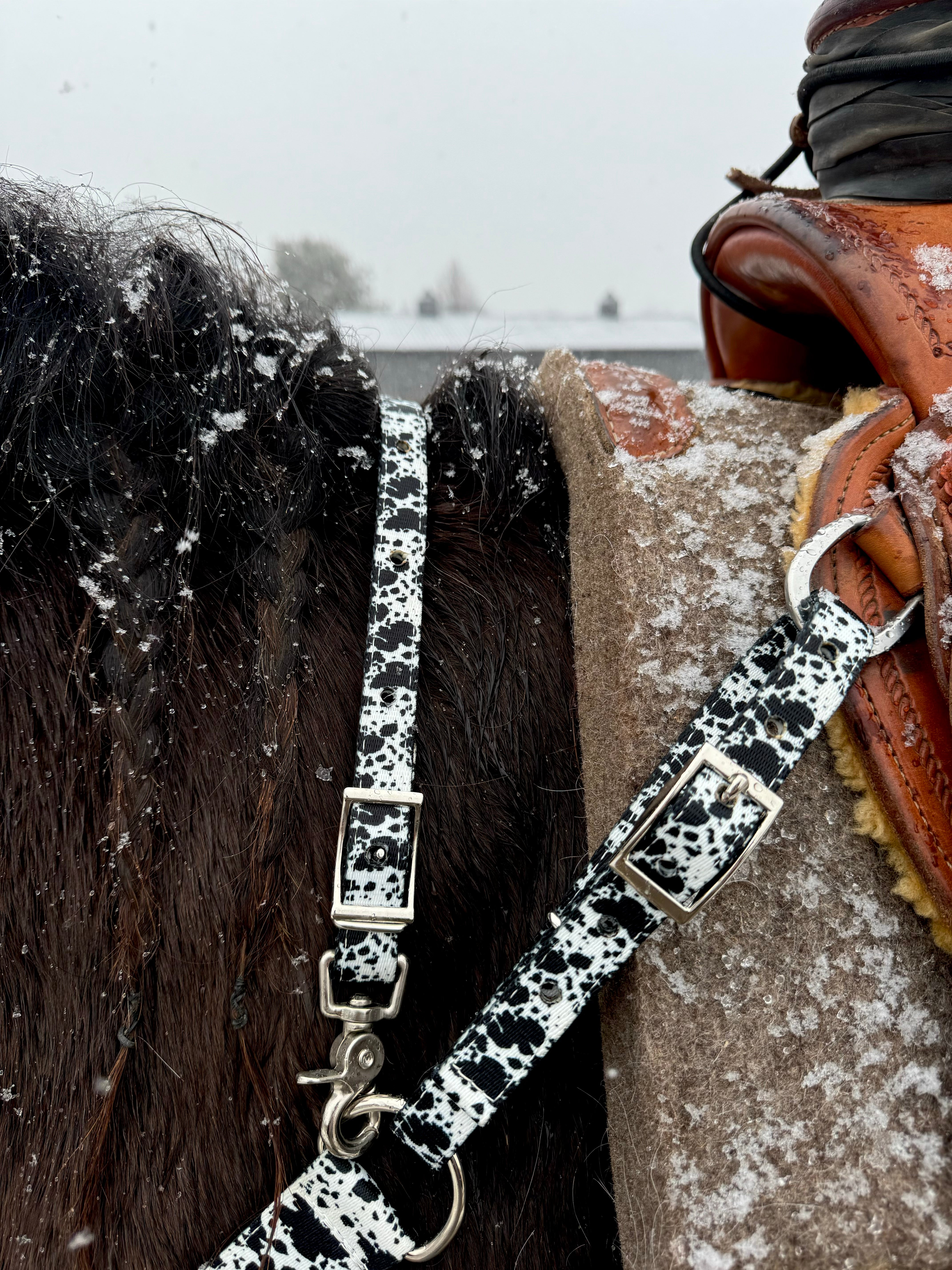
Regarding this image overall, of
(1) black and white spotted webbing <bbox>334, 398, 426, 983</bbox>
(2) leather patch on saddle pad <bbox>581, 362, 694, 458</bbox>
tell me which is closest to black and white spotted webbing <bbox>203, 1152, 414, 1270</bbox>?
(1) black and white spotted webbing <bbox>334, 398, 426, 983</bbox>

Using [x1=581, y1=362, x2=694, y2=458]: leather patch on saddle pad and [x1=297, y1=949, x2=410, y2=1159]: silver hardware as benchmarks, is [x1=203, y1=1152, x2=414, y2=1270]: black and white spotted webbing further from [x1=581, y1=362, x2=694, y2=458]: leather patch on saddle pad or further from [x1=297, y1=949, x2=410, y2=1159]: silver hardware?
[x1=581, y1=362, x2=694, y2=458]: leather patch on saddle pad

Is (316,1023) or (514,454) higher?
(514,454)

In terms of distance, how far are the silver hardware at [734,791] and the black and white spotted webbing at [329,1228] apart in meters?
0.35

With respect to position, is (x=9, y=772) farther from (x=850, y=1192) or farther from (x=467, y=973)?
(x=850, y=1192)

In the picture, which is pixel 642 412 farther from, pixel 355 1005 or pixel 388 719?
pixel 355 1005

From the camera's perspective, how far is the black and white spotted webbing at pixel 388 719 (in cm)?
52

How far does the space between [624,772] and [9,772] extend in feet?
1.45

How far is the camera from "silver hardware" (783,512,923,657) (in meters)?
0.49

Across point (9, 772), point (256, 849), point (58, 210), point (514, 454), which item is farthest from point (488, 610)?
point (58, 210)

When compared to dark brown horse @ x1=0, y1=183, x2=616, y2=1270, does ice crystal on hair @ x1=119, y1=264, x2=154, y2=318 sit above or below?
above

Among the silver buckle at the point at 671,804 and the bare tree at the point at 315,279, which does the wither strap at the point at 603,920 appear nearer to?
the silver buckle at the point at 671,804

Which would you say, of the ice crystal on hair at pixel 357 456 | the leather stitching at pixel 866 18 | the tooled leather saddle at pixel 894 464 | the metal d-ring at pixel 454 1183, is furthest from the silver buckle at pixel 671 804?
the leather stitching at pixel 866 18

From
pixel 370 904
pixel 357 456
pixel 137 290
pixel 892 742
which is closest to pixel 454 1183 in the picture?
pixel 370 904

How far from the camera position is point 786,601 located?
514mm
